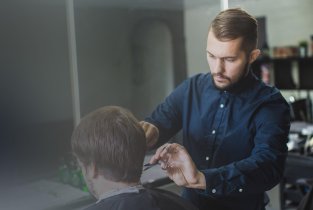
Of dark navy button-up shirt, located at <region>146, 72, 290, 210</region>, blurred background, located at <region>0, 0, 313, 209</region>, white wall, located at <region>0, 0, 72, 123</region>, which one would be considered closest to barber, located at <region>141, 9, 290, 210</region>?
dark navy button-up shirt, located at <region>146, 72, 290, 210</region>

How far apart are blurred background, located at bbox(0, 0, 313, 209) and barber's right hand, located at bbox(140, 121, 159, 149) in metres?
0.06

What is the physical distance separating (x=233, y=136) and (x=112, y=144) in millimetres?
373

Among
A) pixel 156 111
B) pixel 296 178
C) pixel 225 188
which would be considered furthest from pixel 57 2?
pixel 296 178

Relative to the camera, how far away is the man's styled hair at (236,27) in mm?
Result: 1174

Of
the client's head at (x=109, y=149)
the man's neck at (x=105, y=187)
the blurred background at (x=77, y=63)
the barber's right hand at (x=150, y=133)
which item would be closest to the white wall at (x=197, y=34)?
the blurred background at (x=77, y=63)

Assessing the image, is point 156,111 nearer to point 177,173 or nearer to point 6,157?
point 177,173

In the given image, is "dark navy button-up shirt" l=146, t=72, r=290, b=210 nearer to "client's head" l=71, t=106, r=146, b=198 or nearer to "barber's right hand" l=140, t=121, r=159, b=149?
"barber's right hand" l=140, t=121, r=159, b=149

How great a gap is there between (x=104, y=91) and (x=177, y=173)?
0.34 metres

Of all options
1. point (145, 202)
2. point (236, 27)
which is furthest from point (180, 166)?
point (236, 27)

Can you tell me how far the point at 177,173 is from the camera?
1157 millimetres

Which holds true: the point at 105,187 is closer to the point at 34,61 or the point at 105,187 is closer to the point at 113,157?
the point at 113,157

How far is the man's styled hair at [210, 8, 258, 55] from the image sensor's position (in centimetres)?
117

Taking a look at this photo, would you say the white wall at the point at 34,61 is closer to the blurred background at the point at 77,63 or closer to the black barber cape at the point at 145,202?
the blurred background at the point at 77,63

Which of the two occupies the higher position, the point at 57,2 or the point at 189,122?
the point at 57,2
